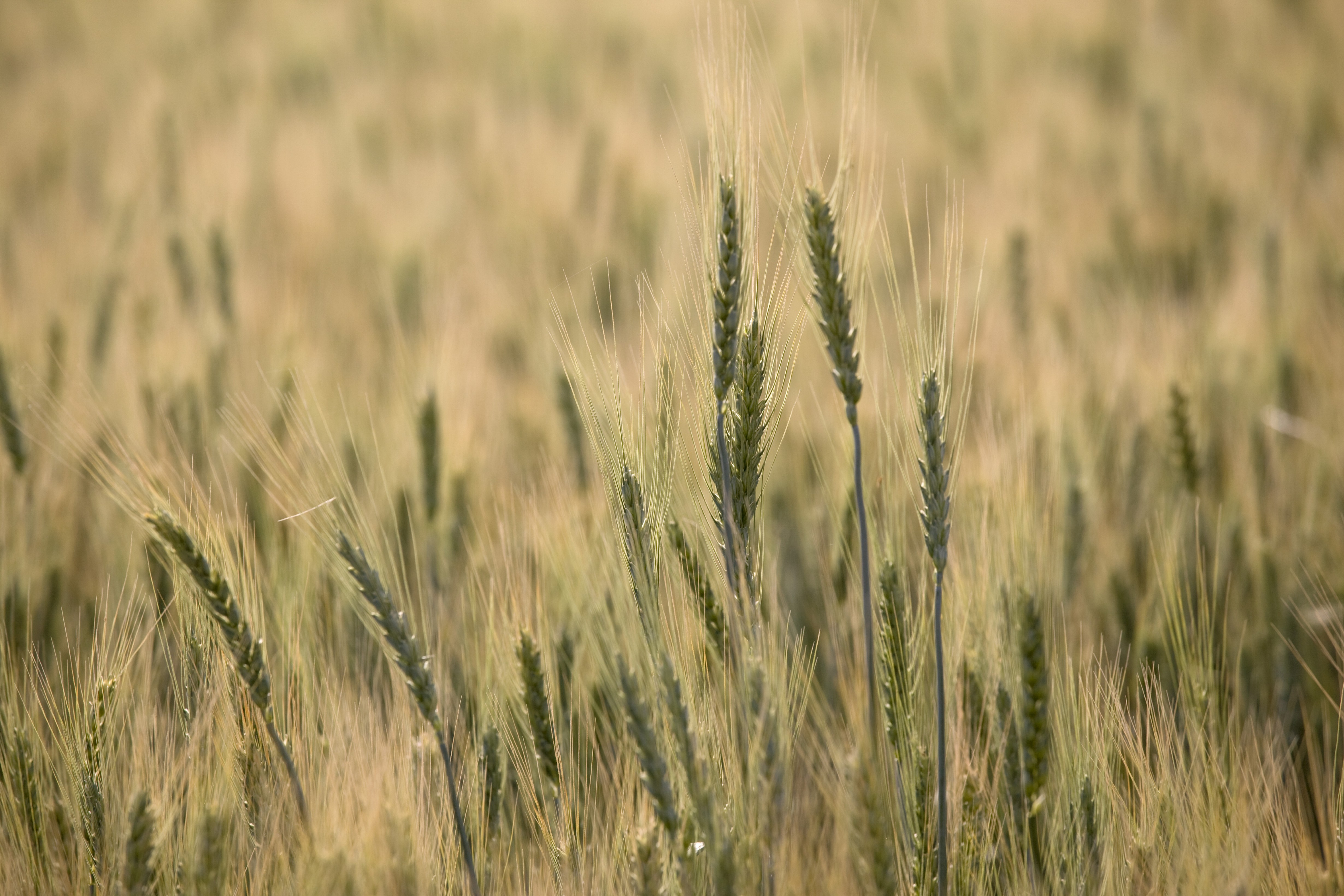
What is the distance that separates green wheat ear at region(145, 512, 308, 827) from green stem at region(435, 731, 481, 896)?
0.57 feet

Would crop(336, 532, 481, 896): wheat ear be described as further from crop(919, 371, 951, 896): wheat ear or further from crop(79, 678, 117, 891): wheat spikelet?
crop(919, 371, 951, 896): wheat ear

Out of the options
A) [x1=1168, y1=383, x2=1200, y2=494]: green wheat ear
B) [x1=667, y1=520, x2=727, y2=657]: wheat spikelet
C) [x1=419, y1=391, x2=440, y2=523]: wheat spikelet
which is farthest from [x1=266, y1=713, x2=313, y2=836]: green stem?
[x1=1168, y1=383, x2=1200, y2=494]: green wheat ear

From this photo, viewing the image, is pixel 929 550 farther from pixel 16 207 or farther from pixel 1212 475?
pixel 16 207

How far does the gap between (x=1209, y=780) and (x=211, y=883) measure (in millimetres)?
1123

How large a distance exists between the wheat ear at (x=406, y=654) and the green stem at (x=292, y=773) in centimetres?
16

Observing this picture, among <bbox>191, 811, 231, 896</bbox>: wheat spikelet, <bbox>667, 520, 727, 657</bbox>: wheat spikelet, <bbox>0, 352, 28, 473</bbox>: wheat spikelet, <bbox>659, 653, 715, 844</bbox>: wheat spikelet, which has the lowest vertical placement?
<bbox>191, 811, 231, 896</bbox>: wheat spikelet

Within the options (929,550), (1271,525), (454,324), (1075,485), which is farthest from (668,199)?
(929,550)

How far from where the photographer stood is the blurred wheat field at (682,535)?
3.07ft

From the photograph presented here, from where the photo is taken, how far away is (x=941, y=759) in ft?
3.00

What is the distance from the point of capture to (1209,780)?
3.22ft

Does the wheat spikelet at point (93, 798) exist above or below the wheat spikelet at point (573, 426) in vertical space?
below

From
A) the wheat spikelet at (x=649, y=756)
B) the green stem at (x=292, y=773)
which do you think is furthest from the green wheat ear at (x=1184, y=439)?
the green stem at (x=292, y=773)

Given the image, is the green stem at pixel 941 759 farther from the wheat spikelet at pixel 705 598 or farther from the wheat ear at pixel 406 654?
the wheat ear at pixel 406 654

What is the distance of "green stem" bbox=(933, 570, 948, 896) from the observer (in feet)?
2.96
